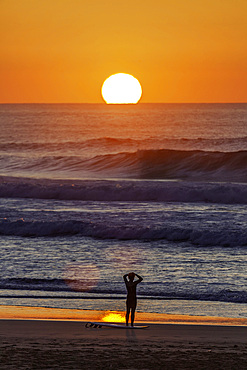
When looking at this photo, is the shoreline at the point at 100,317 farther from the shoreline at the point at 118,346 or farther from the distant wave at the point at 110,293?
the distant wave at the point at 110,293

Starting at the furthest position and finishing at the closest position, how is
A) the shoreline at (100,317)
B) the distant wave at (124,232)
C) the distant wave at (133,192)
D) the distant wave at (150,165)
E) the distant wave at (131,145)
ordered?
the distant wave at (131,145), the distant wave at (150,165), the distant wave at (133,192), the distant wave at (124,232), the shoreline at (100,317)

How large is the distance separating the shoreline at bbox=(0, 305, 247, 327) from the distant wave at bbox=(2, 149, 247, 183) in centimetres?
3534

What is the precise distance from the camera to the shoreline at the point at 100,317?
36.9 ft

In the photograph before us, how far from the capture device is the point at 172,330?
10.4 metres

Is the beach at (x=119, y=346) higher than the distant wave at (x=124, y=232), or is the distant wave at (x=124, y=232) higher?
Result: the distant wave at (x=124, y=232)

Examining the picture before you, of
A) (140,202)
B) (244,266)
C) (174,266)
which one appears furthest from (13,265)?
(140,202)

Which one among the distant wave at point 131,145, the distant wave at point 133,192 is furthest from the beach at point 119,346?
the distant wave at point 131,145

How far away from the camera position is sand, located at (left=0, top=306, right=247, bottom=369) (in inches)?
329

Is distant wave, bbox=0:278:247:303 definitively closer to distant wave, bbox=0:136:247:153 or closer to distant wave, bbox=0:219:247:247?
distant wave, bbox=0:219:247:247

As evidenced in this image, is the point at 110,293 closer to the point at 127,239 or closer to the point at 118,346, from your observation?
the point at 118,346

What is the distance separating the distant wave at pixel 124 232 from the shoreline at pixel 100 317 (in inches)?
333

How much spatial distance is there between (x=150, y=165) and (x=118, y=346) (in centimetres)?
4463

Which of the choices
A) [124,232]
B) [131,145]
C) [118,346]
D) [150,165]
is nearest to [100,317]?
[118,346]

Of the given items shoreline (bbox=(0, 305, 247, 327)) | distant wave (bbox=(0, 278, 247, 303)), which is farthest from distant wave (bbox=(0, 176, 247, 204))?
shoreline (bbox=(0, 305, 247, 327))
